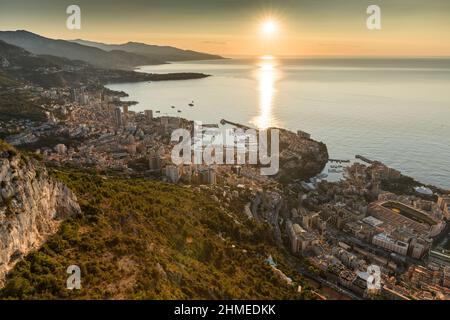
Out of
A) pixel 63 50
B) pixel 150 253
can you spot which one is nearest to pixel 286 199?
pixel 150 253

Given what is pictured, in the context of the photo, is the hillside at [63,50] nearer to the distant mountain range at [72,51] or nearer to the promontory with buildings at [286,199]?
the distant mountain range at [72,51]

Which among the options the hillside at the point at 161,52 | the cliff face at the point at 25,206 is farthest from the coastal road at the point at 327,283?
the hillside at the point at 161,52

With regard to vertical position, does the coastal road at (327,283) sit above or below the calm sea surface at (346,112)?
below

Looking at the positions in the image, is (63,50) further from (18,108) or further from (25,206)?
(25,206)

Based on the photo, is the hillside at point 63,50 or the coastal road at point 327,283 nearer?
the coastal road at point 327,283

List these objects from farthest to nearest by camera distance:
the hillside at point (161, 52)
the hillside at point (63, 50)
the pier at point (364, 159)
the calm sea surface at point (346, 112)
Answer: the hillside at point (161, 52) → the hillside at point (63, 50) → the calm sea surface at point (346, 112) → the pier at point (364, 159)

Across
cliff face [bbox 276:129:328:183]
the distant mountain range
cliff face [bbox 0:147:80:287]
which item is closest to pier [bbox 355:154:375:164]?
cliff face [bbox 276:129:328:183]
